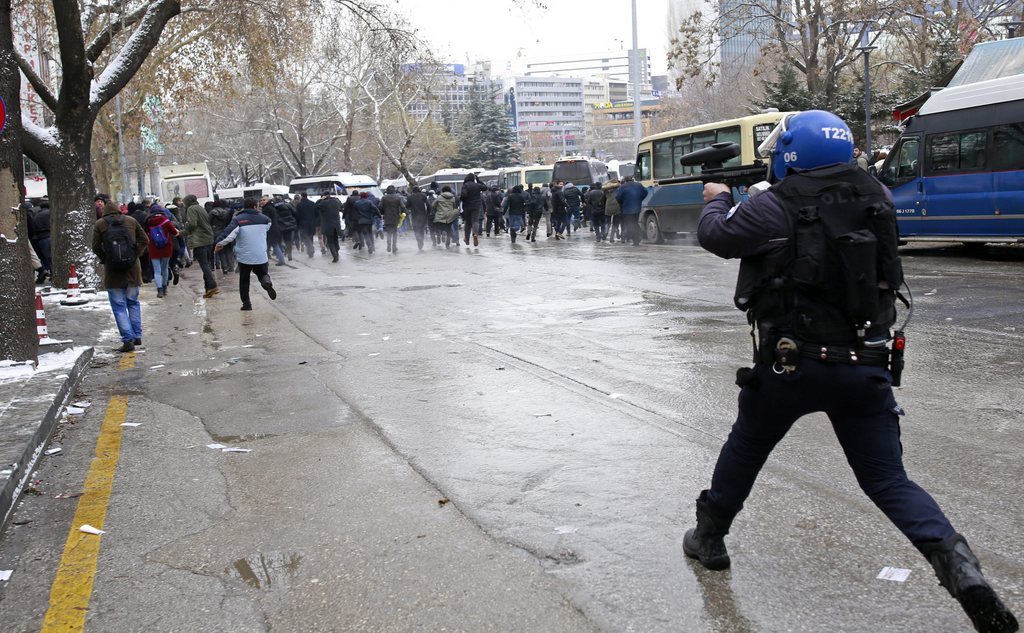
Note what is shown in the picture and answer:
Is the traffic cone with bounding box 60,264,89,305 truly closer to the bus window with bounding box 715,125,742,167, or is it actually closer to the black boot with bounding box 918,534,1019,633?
the bus window with bounding box 715,125,742,167

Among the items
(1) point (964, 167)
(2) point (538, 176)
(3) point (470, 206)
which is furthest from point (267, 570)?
(2) point (538, 176)

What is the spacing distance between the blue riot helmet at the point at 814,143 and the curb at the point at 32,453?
3968mm

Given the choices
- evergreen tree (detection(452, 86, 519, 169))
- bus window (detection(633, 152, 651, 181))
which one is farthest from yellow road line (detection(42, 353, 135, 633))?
evergreen tree (detection(452, 86, 519, 169))

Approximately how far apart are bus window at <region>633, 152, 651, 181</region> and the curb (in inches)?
785

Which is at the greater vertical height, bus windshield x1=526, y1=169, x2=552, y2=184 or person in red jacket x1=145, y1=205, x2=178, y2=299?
bus windshield x1=526, y1=169, x2=552, y2=184

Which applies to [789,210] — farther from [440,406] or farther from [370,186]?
[370,186]

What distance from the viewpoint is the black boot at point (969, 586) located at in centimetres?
283

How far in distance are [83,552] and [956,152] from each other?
15.8 m

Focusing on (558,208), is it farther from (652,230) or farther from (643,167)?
(652,230)

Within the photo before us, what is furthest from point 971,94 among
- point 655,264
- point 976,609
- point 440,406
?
point 976,609

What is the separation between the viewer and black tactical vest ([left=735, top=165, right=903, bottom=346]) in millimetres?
3113

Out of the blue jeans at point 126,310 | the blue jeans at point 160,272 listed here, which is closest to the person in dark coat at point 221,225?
the blue jeans at point 160,272

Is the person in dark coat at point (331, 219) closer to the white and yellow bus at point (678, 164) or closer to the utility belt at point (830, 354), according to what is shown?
the white and yellow bus at point (678, 164)

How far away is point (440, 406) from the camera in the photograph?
7.01 metres
